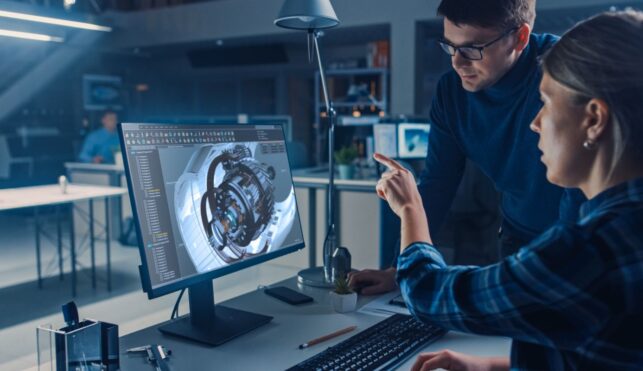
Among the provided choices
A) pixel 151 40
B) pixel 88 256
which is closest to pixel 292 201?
pixel 88 256

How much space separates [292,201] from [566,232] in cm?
93

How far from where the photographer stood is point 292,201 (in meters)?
1.53

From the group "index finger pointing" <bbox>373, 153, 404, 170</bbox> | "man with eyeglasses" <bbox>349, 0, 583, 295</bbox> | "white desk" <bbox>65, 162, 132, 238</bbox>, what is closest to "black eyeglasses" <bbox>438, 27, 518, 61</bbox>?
"man with eyeglasses" <bbox>349, 0, 583, 295</bbox>

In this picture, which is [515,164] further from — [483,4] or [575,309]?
[575,309]

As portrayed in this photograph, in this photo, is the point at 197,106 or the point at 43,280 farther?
the point at 197,106

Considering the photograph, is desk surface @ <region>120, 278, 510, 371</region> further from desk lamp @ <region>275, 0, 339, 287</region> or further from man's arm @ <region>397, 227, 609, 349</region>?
man's arm @ <region>397, 227, 609, 349</region>

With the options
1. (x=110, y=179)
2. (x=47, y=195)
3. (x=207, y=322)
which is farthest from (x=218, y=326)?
(x=110, y=179)

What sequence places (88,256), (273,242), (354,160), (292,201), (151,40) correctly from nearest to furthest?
(273,242), (292,201), (354,160), (88,256), (151,40)

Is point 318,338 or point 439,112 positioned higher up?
point 439,112

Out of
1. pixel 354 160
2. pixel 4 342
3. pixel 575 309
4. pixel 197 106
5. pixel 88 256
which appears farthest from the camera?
pixel 197 106

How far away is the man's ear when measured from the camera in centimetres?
133

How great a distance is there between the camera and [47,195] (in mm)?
4133

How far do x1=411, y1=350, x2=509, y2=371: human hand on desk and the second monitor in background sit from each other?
2899 millimetres

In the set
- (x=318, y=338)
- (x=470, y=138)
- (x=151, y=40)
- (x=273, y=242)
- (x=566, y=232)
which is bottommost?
(x=318, y=338)
